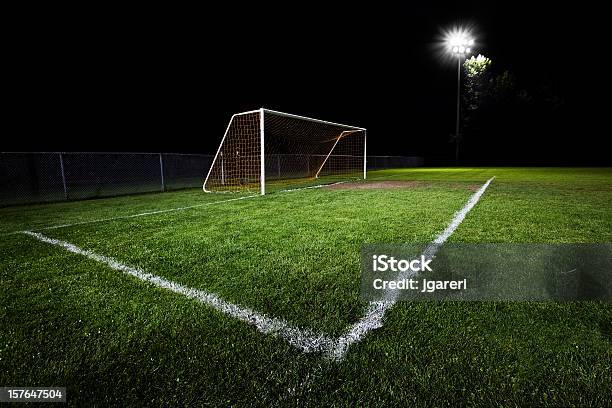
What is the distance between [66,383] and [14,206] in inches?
340

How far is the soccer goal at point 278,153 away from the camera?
11.3 m

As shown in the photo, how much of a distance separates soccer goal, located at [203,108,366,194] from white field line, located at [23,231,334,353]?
6.44 metres

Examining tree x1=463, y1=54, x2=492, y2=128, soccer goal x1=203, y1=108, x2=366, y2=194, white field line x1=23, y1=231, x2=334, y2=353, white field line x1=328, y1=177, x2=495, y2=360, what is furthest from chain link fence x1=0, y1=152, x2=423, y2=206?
tree x1=463, y1=54, x2=492, y2=128

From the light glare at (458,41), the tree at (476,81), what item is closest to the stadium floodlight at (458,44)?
the light glare at (458,41)

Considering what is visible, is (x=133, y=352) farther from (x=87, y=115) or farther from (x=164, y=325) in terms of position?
(x=87, y=115)

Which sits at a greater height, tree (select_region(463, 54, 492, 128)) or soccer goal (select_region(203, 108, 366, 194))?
tree (select_region(463, 54, 492, 128))

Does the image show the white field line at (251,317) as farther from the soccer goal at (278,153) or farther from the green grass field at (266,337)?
the soccer goal at (278,153)

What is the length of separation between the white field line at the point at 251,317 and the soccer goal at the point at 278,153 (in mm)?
6442

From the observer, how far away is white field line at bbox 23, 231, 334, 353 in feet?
5.78

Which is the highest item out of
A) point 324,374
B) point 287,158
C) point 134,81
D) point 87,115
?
point 134,81

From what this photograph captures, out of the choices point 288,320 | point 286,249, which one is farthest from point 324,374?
point 286,249

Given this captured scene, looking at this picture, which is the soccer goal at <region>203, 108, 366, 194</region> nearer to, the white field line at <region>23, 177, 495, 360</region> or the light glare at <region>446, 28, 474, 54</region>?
the white field line at <region>23, 177, 495, 360</region>

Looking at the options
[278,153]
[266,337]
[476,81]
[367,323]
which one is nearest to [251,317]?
[266,337]

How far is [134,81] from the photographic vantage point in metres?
18.0
